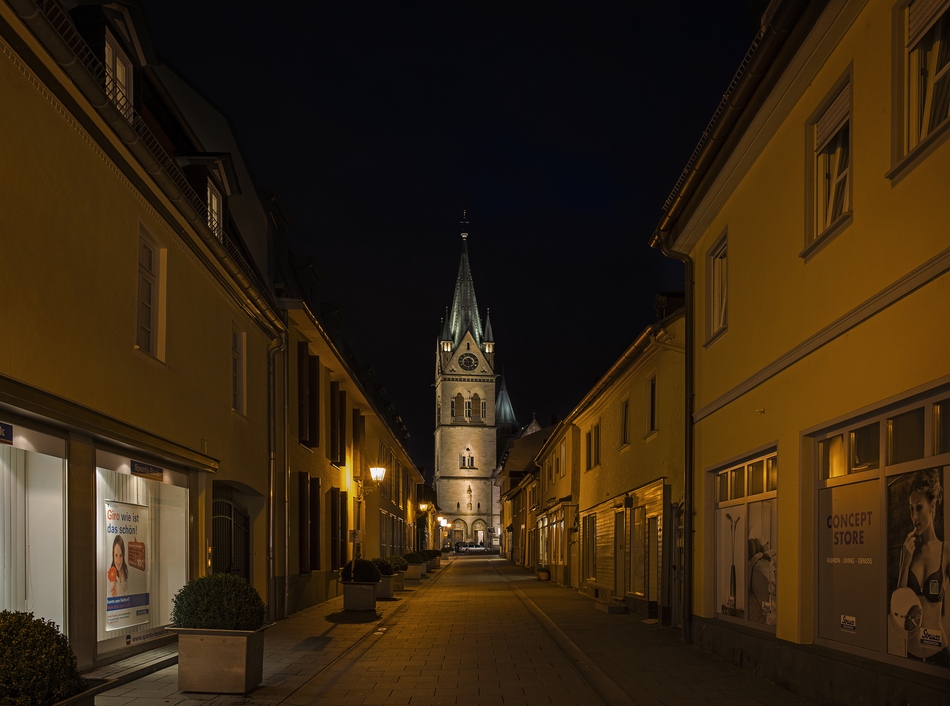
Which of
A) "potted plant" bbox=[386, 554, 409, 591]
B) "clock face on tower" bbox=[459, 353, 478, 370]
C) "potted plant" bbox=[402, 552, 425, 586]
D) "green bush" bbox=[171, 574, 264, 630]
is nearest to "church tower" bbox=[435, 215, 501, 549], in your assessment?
"clock face on tower" bbox=[459, 353, 478, 370]

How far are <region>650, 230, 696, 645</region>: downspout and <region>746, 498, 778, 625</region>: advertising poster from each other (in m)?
2.54

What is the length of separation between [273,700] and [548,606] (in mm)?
15936

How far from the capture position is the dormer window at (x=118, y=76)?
1189 cm

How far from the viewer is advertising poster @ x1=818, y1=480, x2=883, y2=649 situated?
333 inches

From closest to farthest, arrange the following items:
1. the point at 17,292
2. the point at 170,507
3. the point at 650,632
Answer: the point at 17,292
the point at 170,507
the point at 650,632

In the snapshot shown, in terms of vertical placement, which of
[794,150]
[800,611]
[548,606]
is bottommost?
[548,606]

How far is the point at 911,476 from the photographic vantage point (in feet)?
25.6

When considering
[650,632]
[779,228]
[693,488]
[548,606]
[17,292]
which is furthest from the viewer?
[548,606]

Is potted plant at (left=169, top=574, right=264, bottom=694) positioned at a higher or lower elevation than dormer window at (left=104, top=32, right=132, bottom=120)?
lower

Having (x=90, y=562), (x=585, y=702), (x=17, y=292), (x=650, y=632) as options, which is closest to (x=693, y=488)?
(x=650, y=632)

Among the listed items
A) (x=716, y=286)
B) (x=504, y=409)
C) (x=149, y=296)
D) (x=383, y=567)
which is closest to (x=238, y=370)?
(x=149, y=296)

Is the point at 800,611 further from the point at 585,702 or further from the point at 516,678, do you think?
the point at 516,678

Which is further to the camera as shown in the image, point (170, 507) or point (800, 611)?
point (170, 507)

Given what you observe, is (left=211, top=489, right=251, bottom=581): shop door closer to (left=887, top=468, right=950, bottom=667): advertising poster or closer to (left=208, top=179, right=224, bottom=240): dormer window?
(left=208, top=179, right=224, bottom=240): dormer window
